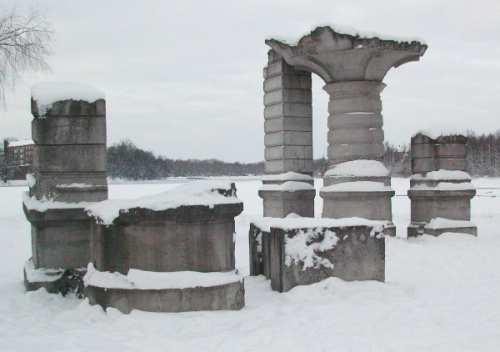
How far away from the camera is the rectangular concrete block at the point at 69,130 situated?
24.9 ft

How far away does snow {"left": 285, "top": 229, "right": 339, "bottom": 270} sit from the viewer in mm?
6863

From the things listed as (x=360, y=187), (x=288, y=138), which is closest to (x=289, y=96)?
(x=288, y=138)

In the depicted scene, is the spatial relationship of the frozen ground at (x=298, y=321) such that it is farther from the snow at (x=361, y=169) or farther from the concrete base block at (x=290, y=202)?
the concrete base block at (x=290, y=202)

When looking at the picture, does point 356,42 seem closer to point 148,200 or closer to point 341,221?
point 341,221

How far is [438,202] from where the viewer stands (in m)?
13.8

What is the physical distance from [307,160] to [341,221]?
686 cm

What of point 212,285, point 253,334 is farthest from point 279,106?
point 253,334

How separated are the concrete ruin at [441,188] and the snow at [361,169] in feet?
4.67

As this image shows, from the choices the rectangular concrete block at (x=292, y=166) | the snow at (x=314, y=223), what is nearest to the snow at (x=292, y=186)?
the rectangular concrete block at (x=292, y=166)

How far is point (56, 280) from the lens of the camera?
754 centimetres

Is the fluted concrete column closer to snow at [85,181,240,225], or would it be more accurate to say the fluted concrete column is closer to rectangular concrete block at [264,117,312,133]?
rectangular concrete block at [264,117,312,133]

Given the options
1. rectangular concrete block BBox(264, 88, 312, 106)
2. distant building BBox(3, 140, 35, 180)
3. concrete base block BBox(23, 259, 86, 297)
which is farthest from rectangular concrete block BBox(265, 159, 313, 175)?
distant building BBox(3, 140, 35, 180)

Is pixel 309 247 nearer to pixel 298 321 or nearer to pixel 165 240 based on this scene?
pixel 298 321

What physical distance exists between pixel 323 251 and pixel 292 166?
6983mm
